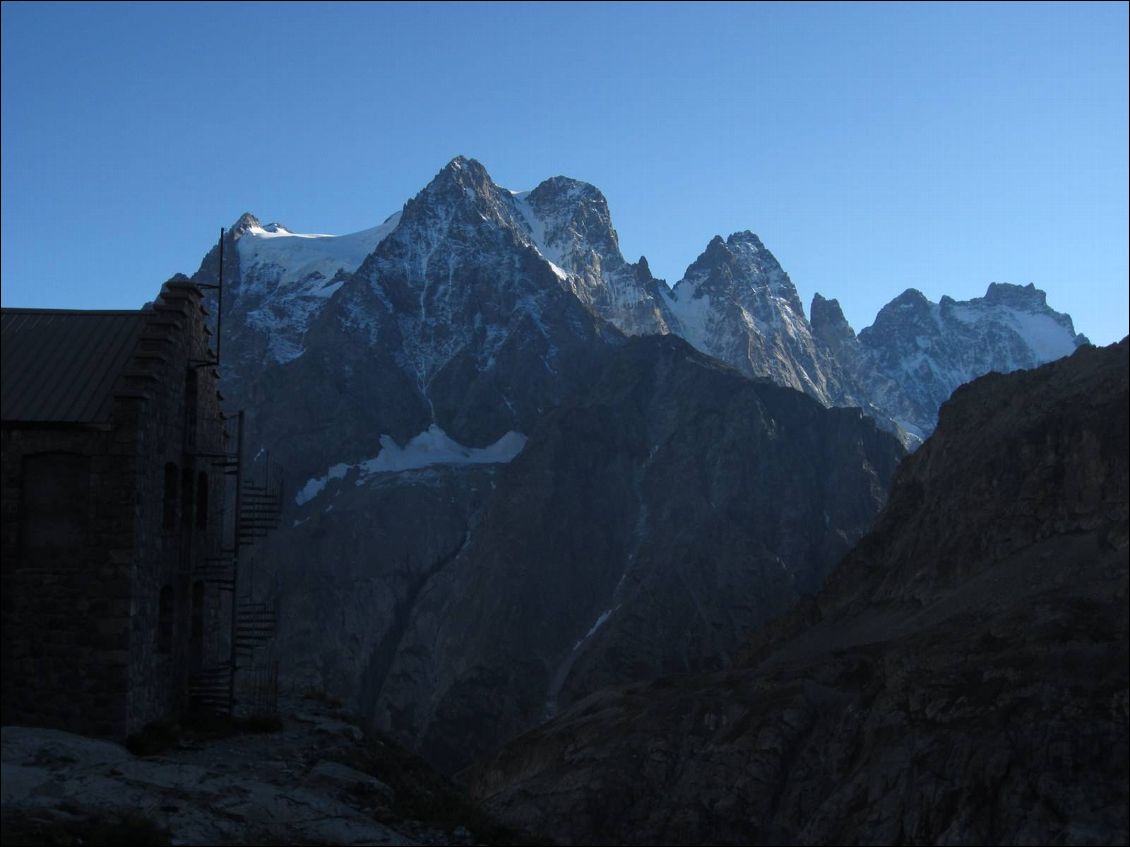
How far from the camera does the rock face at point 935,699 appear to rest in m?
77.6

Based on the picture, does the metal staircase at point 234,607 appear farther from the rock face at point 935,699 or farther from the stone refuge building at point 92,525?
the rock face at point 935,699

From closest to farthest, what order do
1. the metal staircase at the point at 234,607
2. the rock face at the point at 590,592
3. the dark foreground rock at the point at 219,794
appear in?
1. the dark foreground rock at the point at 219,794
2. the metal staircase at the point at 234,607
3. the rock face at the point at 590,592

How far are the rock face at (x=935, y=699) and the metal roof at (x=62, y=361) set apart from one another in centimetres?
5926

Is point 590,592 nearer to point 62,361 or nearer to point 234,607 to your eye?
point 234,607

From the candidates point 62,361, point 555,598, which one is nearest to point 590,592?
point 555,598

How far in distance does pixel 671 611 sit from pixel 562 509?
103ft

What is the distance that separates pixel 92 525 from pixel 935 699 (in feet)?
226

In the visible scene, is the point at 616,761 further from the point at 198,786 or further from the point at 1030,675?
the point at 198,786

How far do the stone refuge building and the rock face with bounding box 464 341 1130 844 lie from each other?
190ft

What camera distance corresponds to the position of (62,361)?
2791cm

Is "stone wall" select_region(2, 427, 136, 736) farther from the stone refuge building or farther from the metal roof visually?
the metal roof

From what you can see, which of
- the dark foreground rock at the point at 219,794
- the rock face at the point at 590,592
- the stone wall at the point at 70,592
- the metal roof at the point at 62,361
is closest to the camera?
the dark foreground rock at the point at 219,794

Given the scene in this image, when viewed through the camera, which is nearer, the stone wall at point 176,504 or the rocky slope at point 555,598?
the stone wall at point 176,504

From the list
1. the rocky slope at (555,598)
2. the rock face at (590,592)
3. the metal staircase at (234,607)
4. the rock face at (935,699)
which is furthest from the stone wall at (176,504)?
the rocky slope at (555,598)
